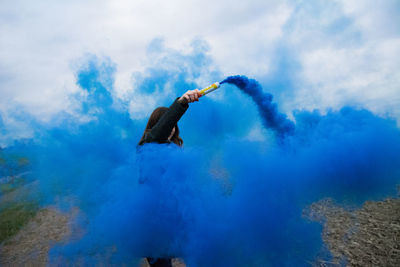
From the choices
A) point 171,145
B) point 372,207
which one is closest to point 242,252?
point 171,145

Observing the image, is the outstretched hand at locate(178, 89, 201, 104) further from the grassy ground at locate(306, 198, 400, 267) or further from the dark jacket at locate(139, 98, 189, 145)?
the grassy ground at locate(306, 198, 400, 267)

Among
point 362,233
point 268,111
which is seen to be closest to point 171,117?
point 268,111

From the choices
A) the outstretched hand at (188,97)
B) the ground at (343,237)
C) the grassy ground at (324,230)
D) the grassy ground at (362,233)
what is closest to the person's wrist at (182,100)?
the outstretched hand at (188,97)

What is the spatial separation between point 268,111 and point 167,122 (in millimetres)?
3206

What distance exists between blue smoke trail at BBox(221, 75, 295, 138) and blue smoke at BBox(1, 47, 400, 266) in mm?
21

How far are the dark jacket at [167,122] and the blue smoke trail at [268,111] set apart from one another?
2.59 metres

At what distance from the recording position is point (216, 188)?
9.79ft

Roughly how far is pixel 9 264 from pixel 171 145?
6983 mm

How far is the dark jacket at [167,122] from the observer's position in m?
2.45

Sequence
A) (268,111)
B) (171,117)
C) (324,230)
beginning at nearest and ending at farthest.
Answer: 1. (171,117)
2. (268,111)
3. (324,230)

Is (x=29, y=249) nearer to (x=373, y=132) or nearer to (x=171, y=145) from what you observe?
(x=171, y=145)

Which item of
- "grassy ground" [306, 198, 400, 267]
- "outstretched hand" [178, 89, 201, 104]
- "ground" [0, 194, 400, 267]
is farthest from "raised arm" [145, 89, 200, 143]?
"grassy ground" [306, 198, 400, 267]

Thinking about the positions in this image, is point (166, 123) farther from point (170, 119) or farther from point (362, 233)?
point (362, 233)

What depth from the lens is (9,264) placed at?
6422mm
